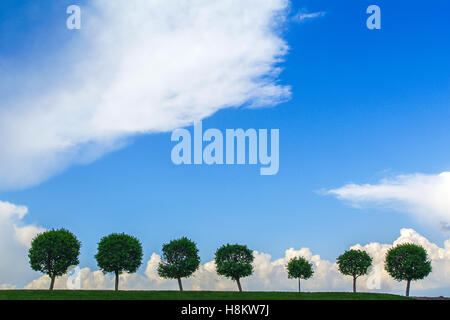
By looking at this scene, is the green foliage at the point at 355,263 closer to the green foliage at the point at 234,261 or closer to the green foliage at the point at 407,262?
the green foliage at the point at 407,262

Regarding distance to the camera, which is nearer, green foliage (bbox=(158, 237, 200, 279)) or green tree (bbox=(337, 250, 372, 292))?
green foliage (bbox=(158, 237, 200, 279))

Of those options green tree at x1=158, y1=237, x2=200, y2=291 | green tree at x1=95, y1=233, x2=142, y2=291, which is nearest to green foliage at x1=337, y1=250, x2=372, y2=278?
green tree at x1=158, y1=237, x2=200, y2=291

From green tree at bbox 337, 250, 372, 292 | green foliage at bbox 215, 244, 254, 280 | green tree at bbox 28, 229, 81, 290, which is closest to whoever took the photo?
green tree at bbox 28, 229, 81, 290

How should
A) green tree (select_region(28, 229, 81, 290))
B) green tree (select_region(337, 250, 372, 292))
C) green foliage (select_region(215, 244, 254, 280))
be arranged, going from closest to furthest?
green tree (select_region(28, 229, 81, 290)) < green foliage (select_region(215, 244, 254, 280)) < green tree (select_region(337, 250, 372, 292))

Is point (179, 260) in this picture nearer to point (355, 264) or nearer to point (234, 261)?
point (234, 261)

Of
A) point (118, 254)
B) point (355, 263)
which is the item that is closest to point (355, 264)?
point (355, 263)

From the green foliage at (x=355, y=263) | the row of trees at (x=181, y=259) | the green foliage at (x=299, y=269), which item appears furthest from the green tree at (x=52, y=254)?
the green foliage at (x=355, y=263)

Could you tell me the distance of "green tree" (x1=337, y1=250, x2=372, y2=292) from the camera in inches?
3873

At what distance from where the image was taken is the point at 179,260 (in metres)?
90.1

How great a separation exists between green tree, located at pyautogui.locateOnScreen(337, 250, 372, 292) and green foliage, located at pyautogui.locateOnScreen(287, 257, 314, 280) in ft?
24.3

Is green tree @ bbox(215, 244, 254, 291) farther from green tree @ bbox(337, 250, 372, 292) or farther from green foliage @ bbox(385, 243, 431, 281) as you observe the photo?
green foliage @ bbox(385, 243, 431, 281)

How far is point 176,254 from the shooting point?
90688mm
